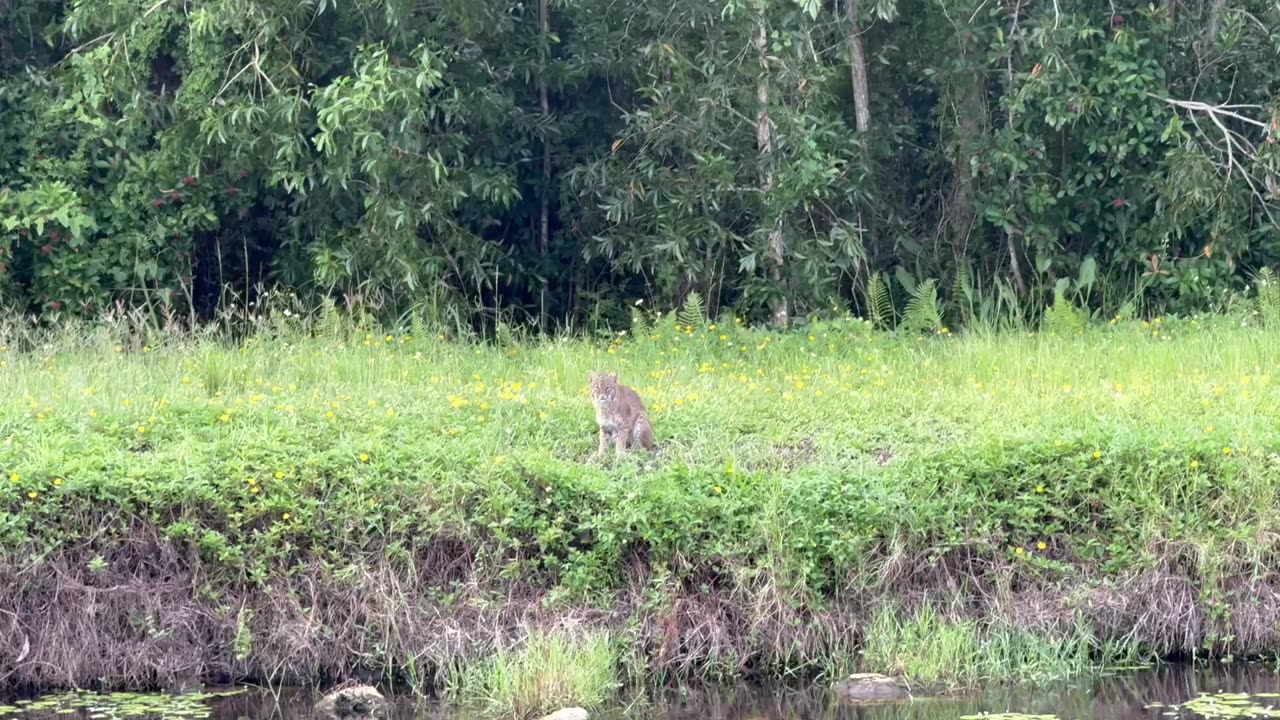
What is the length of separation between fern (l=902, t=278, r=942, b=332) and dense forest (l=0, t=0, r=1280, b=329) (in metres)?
0.08

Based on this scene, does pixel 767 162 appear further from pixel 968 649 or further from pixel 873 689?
pixel 873 689

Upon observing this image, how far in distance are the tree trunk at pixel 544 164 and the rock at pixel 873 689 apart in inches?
274

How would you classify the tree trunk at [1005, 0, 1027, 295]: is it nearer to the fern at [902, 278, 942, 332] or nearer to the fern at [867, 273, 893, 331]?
the fern at [867, 273, 893, 331]

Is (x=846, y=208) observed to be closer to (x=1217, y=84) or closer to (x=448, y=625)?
(x=1217, y=84)

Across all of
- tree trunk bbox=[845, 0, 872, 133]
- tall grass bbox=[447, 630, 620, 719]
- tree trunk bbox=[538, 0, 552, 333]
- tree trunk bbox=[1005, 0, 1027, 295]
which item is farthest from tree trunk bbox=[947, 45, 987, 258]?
tall grass bbox=[447, 630, 620, 719]

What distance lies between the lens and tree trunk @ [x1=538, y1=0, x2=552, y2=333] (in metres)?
14.3

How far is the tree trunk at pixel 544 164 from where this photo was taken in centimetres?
1427

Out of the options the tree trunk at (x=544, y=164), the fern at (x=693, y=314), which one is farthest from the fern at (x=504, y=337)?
the tree trunk at (x=544, y=164)

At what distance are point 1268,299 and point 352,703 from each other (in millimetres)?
8639

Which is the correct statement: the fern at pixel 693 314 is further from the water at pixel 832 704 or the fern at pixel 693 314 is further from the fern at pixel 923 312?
the water at pixel 832 704

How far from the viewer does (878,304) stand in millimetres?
13461

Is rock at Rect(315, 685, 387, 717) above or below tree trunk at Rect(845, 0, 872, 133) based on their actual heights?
below

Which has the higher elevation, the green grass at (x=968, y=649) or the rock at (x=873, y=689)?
the green grass at (x=968, y=649)

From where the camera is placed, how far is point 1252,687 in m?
7.43
